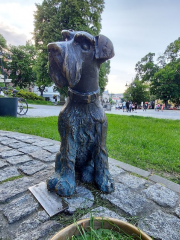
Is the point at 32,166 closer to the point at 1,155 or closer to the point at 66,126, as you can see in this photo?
the point at 1,155

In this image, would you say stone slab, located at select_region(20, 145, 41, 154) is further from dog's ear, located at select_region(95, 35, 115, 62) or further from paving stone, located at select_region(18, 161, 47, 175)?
dog's ear, located at select_region(95, 35, 115, 62)

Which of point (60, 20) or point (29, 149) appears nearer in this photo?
point (29, 149)

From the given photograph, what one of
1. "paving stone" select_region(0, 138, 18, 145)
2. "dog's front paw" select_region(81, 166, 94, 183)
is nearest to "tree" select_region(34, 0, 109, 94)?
"paving stone" select_region(0, 138, 18, 145)

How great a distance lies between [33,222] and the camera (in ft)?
4.66

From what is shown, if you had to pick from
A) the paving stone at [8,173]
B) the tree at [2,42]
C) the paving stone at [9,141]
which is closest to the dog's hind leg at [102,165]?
the paving stone at [8,173]

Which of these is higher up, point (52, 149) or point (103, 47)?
point (103, 47)

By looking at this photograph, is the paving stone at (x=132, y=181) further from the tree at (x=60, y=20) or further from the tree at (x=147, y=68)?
the tree at (x=147, y=68)

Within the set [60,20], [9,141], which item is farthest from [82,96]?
[60,20]

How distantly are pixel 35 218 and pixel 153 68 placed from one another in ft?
151

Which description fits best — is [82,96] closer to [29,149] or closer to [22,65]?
[29,149]

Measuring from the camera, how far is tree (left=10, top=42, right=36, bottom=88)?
32062 millimetres

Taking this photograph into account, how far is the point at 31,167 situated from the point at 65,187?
1047 mm

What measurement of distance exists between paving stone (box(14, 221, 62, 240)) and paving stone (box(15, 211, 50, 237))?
1.7 inches

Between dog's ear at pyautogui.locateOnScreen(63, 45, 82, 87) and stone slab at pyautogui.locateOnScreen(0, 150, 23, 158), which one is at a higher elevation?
dog's ear at pyautogui.locateOnScreen(63, 45, 82, 87)
